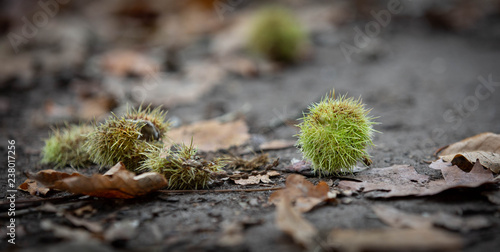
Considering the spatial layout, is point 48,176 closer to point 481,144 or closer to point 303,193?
point 303,193

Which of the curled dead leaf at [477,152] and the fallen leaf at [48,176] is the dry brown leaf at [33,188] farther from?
the curled dead leaf at [477,152]

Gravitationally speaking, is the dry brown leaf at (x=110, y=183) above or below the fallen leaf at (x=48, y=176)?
below

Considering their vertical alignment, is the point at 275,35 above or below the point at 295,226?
above

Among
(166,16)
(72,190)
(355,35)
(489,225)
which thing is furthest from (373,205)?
(166,16)

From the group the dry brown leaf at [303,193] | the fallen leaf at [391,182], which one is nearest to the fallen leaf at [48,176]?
the dry brown leaf at [303,193]

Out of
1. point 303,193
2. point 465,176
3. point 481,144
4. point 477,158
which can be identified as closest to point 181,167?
point 303,193

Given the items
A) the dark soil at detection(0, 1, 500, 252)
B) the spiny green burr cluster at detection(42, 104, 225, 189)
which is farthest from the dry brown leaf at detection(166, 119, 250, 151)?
the spiny green burr cluster at detection(42, 104, 225, 189)

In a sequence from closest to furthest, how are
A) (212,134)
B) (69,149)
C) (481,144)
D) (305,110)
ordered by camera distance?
(481,144), (69,149), (212,134), (305,110)
